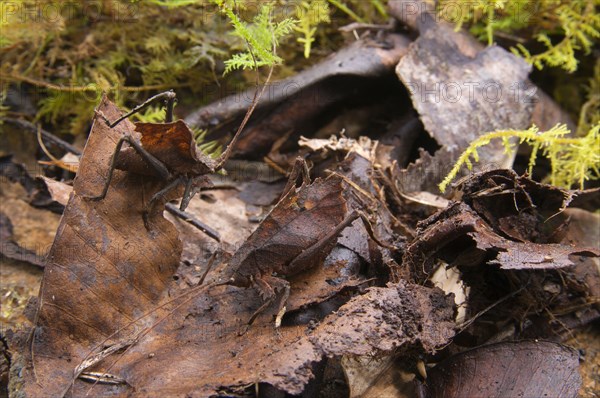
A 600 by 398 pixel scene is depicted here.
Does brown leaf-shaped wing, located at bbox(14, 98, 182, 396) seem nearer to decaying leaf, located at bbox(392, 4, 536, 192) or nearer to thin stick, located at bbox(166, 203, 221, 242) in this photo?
thin stick, located at bbox(166, 203, 221, 242)

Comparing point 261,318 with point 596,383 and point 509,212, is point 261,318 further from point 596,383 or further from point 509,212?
point 596,383

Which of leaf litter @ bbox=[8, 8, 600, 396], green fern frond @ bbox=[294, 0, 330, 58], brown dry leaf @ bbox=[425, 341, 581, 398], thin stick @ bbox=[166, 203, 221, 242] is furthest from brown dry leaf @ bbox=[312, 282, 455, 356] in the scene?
green fern frond @ bbox=[294, 0, 330, 58]

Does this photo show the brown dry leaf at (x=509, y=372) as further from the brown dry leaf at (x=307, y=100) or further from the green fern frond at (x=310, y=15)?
the green fern frond at (x=310, y=15)

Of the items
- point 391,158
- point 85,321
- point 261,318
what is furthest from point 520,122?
point 85,321

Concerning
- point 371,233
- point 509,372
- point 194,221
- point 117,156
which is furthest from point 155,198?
point 509,372

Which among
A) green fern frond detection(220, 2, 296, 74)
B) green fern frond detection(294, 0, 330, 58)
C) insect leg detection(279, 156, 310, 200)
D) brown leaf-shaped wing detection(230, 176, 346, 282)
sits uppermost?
green fern frond detection(220, 2, 296, 74)
